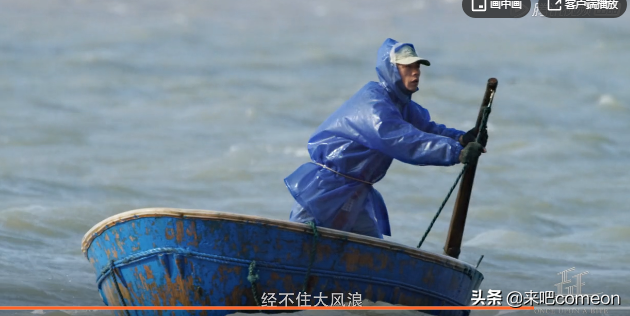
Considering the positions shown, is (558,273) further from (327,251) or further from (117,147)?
(117,147)

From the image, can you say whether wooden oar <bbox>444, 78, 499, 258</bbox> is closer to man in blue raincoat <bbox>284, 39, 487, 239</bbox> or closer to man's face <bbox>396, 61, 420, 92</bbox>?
man in blue raincoat <bbox>284, 39, 487, 239</bbox>

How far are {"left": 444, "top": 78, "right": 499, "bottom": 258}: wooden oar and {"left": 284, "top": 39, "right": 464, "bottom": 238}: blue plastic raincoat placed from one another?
37 centimetres

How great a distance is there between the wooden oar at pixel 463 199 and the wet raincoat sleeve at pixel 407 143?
0.35 metres

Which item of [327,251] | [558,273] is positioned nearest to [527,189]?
[558,273]

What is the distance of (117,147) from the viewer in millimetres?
19547

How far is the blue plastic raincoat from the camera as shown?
707 cm

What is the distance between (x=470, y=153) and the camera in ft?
23.1

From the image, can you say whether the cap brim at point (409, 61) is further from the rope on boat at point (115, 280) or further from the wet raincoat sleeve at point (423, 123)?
the rope on boat at point (115, 280)

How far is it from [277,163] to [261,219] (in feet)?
39.7

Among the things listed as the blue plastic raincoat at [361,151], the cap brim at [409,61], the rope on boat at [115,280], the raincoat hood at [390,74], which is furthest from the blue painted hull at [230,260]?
the cap brim at [409,61]

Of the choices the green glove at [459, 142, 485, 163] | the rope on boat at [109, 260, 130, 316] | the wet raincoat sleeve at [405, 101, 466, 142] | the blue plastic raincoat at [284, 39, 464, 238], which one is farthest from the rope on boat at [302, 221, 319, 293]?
the wet raincoat sleeve at [405, 101, 466, 142]

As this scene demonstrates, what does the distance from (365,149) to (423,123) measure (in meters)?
0.71

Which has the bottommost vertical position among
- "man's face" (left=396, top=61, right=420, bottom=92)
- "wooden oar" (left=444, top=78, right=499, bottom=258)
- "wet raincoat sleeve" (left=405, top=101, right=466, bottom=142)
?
"wooden oar" (left=444, top=78, right=499, bottom=258)

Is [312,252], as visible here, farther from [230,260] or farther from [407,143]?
[407,143]
